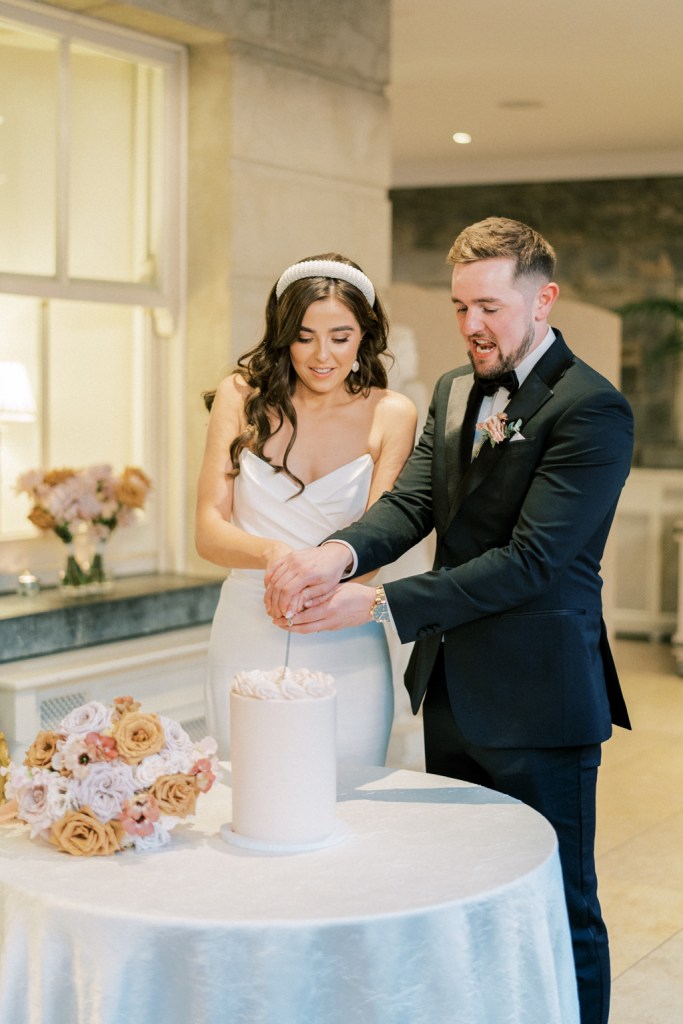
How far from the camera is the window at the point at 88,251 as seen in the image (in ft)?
13.1

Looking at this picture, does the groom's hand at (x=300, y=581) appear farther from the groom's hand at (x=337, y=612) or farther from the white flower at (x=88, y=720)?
the white flower at (x=88, y=720)

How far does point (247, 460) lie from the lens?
2.82 m

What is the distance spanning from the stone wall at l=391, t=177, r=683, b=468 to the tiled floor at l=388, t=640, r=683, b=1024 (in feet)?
8.46

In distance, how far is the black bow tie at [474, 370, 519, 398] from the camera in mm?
2305

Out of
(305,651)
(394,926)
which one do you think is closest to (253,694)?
(394,926)

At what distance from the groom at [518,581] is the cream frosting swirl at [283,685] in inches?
11.4

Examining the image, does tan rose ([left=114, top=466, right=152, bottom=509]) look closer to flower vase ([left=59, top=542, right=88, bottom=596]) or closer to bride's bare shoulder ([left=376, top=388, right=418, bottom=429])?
flower vase ([left=59, top=542, right=88, bottom=596])

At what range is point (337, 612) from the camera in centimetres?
229

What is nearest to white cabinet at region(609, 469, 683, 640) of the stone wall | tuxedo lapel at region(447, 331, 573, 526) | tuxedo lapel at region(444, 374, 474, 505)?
the stone wall

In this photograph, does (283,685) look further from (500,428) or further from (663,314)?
(663,314)

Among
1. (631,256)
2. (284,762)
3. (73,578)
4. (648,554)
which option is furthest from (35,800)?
(631,256)

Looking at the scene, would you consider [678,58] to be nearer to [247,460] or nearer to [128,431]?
[128,431]

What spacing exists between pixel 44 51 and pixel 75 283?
0.71 metres

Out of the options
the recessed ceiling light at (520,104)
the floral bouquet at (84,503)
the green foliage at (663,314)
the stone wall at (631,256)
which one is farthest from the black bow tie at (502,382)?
the green foliage at (663,314)
